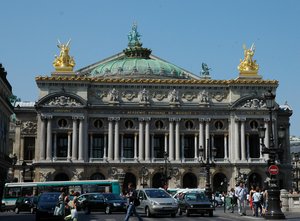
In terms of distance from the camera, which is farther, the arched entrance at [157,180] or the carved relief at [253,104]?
the carved relief at [253,104]

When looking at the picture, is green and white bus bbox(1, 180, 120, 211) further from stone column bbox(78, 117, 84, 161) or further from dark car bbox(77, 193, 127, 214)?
stone column bbox(78, 117, 84, 161)

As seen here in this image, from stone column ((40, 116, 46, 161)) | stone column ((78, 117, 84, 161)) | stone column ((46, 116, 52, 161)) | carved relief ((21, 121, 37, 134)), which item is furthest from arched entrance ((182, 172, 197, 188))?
carved relief ((21, 121, 37, 134))

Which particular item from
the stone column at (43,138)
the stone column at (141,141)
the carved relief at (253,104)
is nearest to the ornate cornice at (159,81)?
the carved relief at (253,104)

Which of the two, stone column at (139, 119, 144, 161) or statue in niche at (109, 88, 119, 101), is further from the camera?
statue in niche at (109, 88, 119, 101)

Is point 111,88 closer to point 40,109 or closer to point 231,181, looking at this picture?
point 40,109

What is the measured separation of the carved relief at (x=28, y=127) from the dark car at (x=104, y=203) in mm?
52677

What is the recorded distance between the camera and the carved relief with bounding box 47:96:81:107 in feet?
307

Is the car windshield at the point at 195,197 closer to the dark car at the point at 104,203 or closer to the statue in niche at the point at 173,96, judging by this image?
the dark car at the point at 104,203

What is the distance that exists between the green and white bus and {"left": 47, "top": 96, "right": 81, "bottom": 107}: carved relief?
27205mm

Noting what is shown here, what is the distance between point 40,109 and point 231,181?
33117mm

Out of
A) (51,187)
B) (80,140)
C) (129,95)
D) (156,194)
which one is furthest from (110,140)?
(156,194)

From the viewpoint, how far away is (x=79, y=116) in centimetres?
9375

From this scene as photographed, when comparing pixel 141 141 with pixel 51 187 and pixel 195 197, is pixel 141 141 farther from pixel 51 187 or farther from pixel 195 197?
pixel 195 197

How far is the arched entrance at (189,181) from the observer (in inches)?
3775
